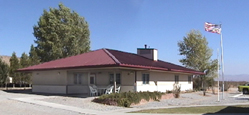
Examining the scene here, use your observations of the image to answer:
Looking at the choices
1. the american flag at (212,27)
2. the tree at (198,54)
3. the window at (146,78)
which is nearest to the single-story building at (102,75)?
the window at (146,78)

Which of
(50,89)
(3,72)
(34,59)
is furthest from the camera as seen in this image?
(34,59)

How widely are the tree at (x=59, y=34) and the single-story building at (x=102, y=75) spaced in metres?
12.7

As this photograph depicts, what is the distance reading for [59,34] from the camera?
44188 millimetres

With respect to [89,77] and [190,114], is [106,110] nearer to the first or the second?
[190,114]

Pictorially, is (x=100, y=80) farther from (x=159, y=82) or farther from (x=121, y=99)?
(x=121, y=99)

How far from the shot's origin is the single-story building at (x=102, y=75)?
24.1 meters

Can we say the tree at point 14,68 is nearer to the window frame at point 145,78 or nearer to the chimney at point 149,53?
the chimney at point 149,53

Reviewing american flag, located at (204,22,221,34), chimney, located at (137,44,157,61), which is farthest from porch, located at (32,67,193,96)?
american flag, located at (204,22,221,34)

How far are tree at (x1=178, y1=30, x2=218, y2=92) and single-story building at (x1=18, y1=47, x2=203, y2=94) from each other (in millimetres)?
11501

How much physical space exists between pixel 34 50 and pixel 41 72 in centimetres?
1572

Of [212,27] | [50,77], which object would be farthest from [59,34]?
[212,27]

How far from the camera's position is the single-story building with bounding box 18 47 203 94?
2411 cm

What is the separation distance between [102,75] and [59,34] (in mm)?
20325

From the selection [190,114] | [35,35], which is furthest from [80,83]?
[35,35]
